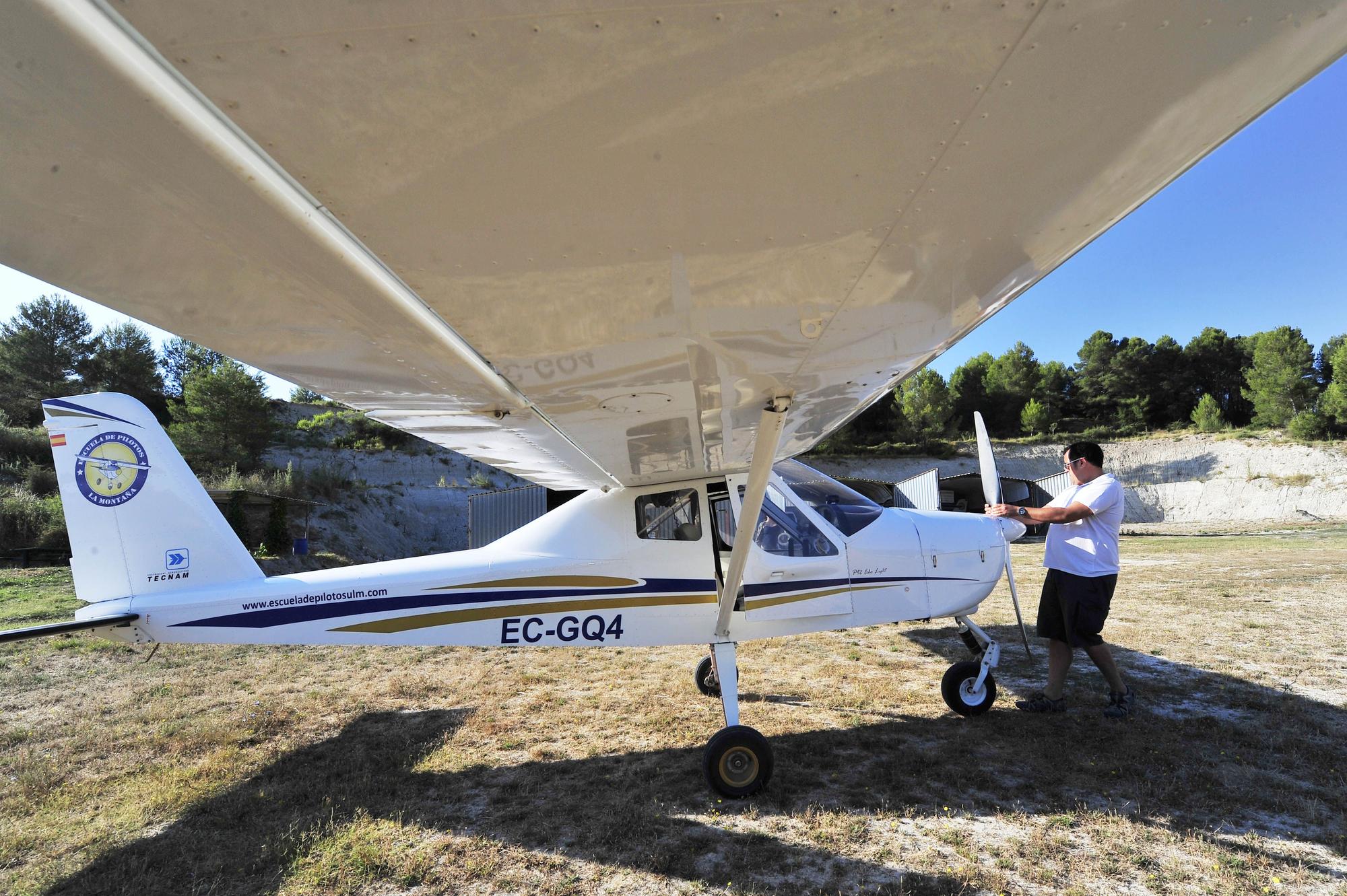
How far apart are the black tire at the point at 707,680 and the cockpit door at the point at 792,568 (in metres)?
1.36

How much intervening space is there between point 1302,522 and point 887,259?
40136 millimetres

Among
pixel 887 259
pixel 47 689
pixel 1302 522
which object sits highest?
pixel 887 259

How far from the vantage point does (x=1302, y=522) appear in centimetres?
2922

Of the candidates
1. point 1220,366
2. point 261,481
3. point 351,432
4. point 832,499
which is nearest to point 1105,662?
point 832,499

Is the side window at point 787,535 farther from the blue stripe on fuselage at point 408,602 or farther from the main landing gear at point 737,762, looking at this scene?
the main landing gear at point 737,762

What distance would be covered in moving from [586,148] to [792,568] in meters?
4.03

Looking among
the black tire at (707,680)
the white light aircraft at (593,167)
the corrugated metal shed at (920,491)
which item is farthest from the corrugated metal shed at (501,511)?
the white light aircraft at (593,167)

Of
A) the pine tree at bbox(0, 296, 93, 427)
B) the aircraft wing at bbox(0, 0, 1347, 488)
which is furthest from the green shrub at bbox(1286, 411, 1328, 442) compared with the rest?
the pine tree at bbox(0, 296, 93, 427)

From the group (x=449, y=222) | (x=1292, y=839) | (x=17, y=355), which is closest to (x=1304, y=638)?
(x=1292, y=839)

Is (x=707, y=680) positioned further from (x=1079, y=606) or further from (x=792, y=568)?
(x=1079, y=606)

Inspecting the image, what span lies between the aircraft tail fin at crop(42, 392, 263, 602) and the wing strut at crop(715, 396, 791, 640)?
3.55m

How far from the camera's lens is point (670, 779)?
157 inches

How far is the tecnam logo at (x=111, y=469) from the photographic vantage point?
4500 millimetres

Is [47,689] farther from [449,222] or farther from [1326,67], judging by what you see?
[1326,67]
